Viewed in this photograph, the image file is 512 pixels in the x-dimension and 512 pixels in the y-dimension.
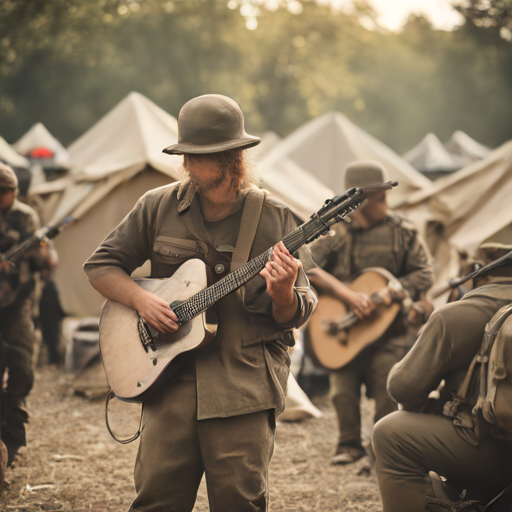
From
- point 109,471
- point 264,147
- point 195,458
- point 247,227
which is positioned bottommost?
point 264,147

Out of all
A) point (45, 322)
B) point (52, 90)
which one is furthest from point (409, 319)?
point (52, 90)

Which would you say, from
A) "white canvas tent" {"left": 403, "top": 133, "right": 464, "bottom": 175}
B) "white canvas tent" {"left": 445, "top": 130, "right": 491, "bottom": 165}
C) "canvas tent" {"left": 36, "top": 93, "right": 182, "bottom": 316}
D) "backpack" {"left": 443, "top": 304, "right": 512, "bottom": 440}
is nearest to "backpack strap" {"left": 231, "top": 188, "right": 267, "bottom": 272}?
"backpack" {"left": 443, "top": 304, "right": 512, "bottom": 440}

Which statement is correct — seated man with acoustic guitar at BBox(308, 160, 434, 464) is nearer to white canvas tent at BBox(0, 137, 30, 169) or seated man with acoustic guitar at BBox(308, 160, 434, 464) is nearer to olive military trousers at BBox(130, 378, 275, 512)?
olive military trousers at BBox(130, 378, 275, 512)

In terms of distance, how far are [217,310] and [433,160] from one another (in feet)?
45.5

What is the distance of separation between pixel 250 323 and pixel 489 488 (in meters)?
1.28

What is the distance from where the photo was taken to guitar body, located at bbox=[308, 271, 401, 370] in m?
4.64

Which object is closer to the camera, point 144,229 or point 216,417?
point 216,417

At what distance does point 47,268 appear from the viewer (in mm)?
4949

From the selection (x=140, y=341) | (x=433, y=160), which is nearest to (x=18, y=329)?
(x=140, y=341)

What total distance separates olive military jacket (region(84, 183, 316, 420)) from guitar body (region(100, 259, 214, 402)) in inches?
3.0

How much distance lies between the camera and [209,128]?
2502 millimetres

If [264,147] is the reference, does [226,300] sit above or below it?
above

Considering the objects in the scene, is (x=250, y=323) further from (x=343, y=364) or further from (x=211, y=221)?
(x=343, y=364)

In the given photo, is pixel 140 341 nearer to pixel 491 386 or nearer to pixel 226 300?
pixel 226 300
